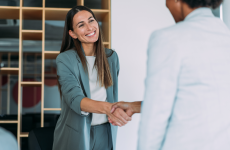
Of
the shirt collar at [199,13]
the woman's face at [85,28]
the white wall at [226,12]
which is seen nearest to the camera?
the shirt collar at [199,13]

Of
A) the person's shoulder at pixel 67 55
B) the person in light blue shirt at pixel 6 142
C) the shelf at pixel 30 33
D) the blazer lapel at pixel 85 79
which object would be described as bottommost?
the person in light blue shirt at pixel 6 142

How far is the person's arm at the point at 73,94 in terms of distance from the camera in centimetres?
133

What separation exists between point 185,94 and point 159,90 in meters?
0.09

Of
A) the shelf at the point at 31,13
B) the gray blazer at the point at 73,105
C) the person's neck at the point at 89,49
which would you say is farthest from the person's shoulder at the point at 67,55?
the shelf at the point at 31,13

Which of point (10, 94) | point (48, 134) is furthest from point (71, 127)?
point (10, 94)

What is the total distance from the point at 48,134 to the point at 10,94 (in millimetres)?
9516

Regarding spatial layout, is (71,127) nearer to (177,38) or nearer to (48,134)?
(48,134)

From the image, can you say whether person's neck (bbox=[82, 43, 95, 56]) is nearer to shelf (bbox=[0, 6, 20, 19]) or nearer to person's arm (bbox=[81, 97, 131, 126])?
person's arm (bbox=[81, 97, 131, 126])

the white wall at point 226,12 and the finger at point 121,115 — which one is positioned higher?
the white wall at point 226,12

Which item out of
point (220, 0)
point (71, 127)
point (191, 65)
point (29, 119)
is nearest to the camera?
point (191, 65)

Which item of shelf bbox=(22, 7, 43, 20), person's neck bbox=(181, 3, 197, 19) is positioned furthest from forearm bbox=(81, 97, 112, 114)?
shelf bbox=(22, 7, 43, 20)

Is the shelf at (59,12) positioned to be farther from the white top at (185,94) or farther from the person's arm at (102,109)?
the white top at (185,94)

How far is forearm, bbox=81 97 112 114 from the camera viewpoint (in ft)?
4.33

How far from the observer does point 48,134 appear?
1562mm
